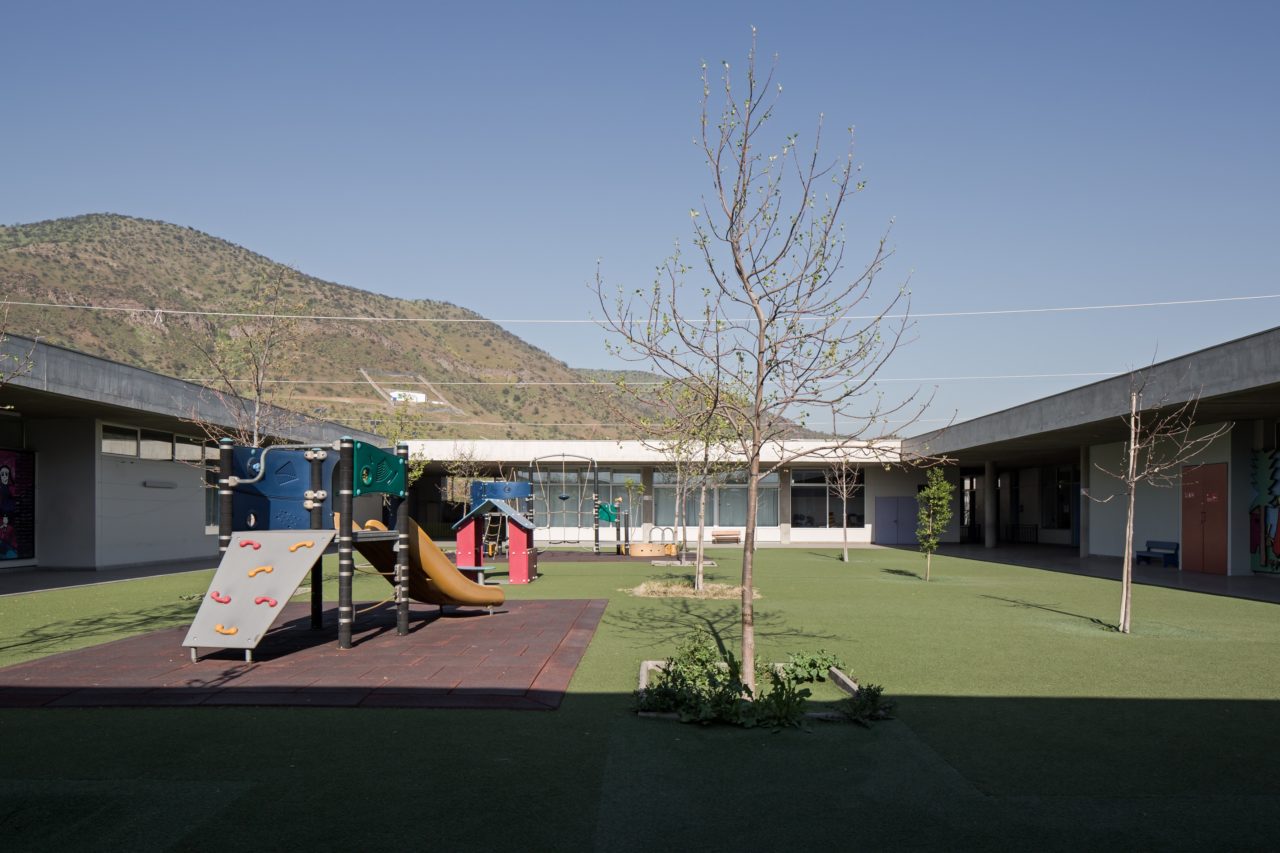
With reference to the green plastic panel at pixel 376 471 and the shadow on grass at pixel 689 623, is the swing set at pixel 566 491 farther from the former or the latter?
the green plastic panel at pixel 376 471

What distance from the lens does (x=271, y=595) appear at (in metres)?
8.77

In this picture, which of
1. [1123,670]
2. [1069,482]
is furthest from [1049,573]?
[1069,482]

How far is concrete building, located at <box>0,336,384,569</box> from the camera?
18828mm

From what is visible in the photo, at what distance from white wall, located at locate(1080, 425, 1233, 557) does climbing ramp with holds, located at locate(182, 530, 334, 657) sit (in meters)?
17.2

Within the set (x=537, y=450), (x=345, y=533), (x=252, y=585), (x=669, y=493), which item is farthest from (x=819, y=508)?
(x=252, y=585)

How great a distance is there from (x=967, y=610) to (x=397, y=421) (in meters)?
16.1

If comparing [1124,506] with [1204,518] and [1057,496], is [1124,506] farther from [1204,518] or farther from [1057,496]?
[1057,496]

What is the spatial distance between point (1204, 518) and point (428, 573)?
18348 millimetres

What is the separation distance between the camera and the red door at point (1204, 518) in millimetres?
20625

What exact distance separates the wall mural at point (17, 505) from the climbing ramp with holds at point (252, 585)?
47.4ft

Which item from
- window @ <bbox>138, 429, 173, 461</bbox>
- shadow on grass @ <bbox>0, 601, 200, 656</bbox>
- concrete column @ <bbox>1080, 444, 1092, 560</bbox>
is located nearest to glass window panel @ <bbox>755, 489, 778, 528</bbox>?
concrete column @ <bbox>1080, 444, 1092, 560</bbox>

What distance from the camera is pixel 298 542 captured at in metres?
9.23

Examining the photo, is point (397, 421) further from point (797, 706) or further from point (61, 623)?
point (797, 706)

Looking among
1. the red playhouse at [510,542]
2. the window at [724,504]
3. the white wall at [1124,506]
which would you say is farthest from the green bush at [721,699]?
the window at [724,504]
